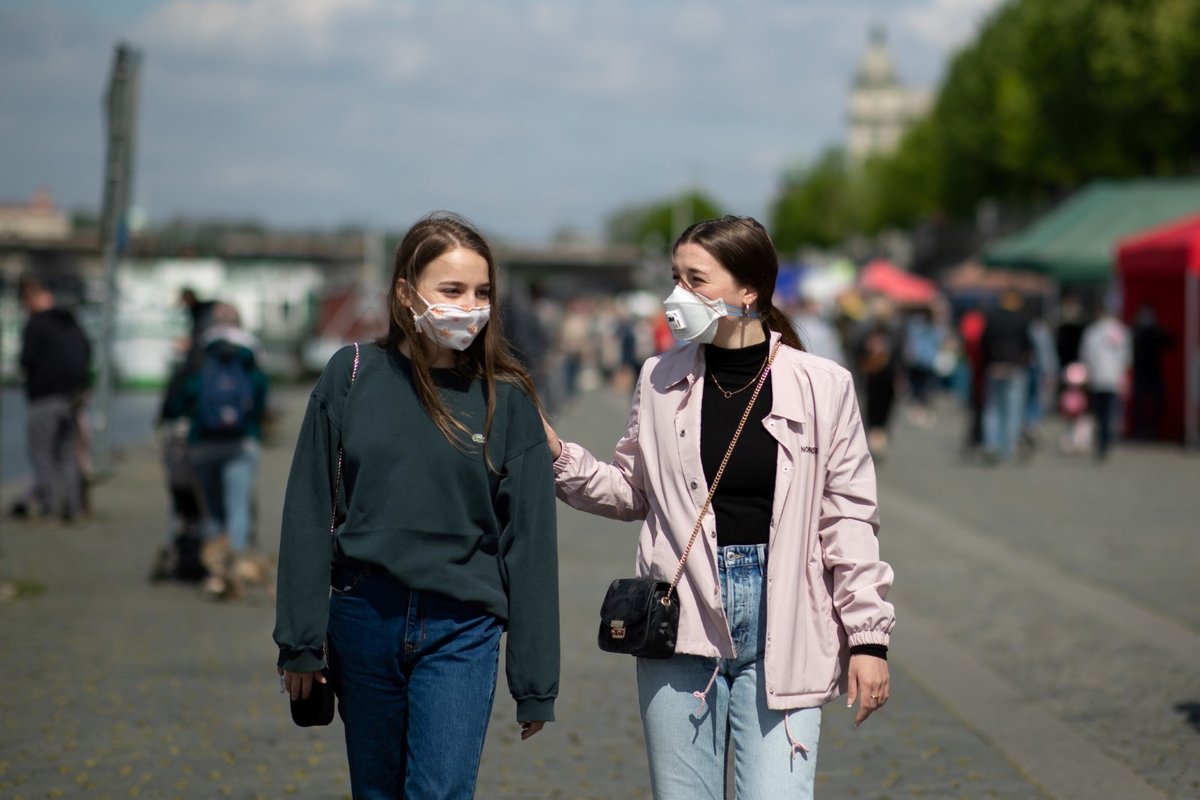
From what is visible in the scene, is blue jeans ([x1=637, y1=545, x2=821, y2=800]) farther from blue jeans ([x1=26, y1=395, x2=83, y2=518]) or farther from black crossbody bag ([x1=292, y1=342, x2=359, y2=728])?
blue jeans ([x1=26, y1=395, x2=83, y2=518])

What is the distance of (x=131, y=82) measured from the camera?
15.7m

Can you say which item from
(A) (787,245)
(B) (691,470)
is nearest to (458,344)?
(B) (691,470)

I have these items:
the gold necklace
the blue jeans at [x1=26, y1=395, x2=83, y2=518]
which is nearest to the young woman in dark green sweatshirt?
the gold necklace

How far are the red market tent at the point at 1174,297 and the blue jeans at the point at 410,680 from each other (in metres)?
17.7

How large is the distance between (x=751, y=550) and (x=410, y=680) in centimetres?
73

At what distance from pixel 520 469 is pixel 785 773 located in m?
0.80

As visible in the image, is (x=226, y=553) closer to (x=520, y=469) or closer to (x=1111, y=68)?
(x=520, y=469)

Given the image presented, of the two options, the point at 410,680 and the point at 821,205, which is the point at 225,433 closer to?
the point at 410,680

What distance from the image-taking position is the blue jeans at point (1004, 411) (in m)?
18.8

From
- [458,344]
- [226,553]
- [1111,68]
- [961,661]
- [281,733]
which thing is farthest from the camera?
[1111,68]

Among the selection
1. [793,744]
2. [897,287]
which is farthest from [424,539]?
[897,287]

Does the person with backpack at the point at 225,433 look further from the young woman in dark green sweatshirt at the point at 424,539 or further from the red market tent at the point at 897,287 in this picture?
the red market tent at the point at 897,287

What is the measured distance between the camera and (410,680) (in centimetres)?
339

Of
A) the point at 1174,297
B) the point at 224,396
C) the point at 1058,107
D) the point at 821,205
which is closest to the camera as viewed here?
the point at 224,396
